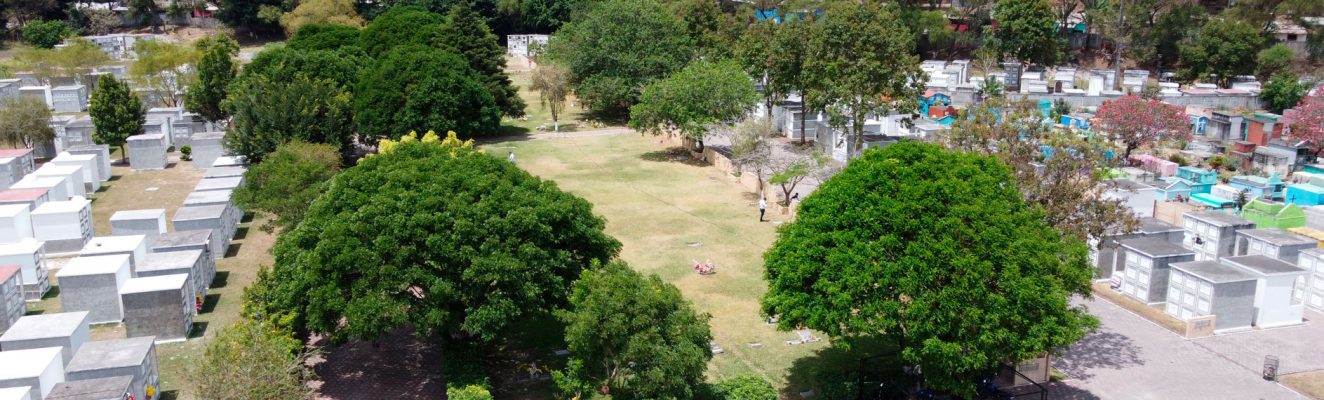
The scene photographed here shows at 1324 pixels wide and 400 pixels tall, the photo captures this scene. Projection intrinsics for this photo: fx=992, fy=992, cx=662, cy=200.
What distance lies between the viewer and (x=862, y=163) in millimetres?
19469

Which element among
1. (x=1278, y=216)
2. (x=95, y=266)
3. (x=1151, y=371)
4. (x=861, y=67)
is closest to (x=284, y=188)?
(x=95, y=266)

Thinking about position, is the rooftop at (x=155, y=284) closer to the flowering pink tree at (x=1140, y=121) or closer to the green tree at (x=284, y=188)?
the green tree at (x=284, y=188)

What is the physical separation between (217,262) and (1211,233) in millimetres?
28049

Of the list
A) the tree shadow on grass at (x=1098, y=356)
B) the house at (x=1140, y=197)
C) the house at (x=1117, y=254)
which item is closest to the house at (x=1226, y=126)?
the house at (x=1140, y=197)

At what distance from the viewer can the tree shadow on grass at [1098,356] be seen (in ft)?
69.1

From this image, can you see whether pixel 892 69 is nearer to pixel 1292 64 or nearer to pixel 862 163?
pixel 862 163

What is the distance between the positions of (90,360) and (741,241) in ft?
58.4

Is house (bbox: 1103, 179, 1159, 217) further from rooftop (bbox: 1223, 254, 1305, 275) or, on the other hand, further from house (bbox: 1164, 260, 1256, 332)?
house (bbox: 1164, 260, 1256, 332)

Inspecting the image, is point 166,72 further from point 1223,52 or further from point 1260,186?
point 1223,52

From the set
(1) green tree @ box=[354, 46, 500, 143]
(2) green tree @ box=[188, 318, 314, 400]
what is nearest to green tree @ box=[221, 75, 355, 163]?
(1) green tree @ box=[354, 46, 500, 143]

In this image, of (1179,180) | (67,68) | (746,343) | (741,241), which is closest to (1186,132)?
(1179,180)

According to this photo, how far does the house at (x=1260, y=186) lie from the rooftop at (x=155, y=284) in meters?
33.8

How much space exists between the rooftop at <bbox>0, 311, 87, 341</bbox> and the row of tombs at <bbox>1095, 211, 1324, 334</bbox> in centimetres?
2188

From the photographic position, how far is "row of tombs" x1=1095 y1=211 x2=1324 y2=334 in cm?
2312
